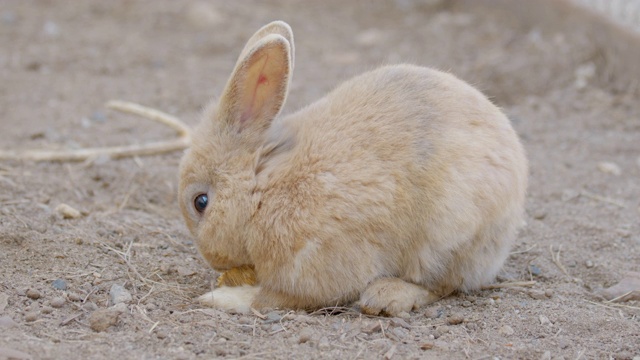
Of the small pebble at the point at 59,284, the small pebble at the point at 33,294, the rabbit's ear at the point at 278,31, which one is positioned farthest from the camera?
the rabbit's ear at the point at 278,31

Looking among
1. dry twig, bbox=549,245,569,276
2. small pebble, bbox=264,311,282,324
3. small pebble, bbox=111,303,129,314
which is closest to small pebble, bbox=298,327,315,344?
small pebble, bbox=264,311,282,324

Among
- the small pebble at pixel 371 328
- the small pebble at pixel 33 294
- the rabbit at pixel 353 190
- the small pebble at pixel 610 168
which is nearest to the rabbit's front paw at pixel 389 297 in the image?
the rabbit at pixel 353 190

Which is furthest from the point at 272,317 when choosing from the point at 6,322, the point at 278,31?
the point at 278,31

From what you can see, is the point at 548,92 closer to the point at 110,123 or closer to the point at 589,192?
the point at 589,192

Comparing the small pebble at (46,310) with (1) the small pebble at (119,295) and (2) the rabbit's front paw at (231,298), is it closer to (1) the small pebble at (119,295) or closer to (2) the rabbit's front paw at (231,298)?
(1) the small pebble at (119,295)

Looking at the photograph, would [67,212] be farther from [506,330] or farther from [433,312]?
[506,330]

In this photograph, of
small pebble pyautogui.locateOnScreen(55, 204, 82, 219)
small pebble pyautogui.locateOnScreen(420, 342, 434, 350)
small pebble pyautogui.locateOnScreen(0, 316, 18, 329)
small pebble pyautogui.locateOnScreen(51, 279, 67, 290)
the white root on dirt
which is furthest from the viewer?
the white root on dirt

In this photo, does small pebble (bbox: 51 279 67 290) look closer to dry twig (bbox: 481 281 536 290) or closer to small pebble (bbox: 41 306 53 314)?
small pebble (bbox: 41 306 53 314)
